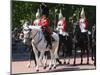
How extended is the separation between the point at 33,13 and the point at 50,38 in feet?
1.23

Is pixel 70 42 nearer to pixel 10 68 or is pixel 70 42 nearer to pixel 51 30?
pixel 51 30

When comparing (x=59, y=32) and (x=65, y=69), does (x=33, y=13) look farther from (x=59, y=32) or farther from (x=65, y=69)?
(x=65, y=69)

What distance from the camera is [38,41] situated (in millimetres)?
3348

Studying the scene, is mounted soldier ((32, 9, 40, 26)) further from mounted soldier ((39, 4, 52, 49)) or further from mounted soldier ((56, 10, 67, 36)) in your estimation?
mounted soldier ((56, 10, 67, 36))

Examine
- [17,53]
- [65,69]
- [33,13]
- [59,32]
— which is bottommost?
[65,69]

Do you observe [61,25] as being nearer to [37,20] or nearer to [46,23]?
[46,23]

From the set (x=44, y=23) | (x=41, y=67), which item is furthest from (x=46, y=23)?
(x=41, y=67)

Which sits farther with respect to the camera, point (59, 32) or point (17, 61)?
point (59, 32)

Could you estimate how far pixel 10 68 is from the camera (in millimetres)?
3188

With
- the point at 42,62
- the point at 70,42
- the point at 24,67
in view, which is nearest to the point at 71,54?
the point at 70,42

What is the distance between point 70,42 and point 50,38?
280 millimetres

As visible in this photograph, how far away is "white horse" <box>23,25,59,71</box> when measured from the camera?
3.29m

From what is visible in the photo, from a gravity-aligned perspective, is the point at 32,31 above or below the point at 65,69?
above

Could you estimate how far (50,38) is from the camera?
3.41 m
